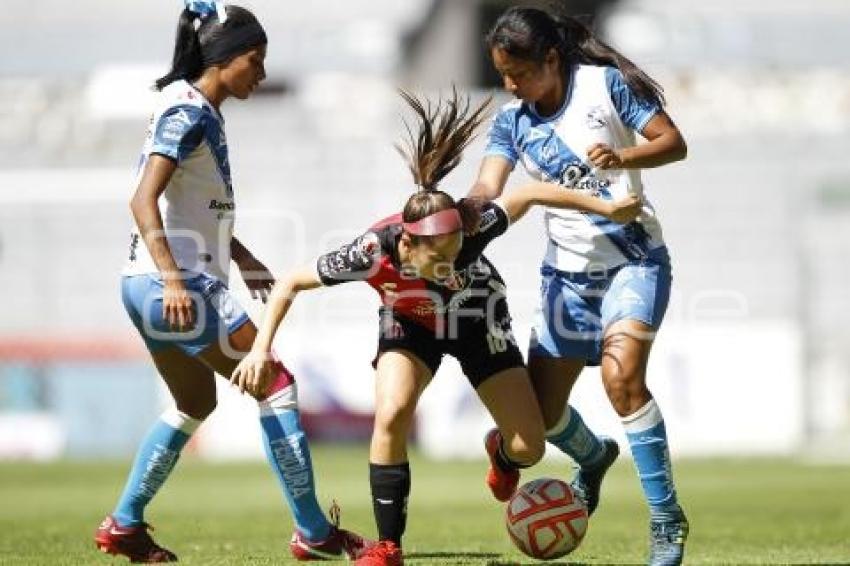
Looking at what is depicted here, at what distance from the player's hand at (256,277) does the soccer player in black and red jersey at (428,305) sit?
2.39 ft

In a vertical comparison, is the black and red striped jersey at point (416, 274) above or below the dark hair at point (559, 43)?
below

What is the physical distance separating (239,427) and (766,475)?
7.01 meters

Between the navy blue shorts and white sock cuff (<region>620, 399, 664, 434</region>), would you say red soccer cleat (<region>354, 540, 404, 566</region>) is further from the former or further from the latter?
the navy blue shorts

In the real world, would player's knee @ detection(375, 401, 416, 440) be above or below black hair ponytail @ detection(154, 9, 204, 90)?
below

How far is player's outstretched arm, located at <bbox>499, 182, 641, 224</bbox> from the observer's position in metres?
7.50

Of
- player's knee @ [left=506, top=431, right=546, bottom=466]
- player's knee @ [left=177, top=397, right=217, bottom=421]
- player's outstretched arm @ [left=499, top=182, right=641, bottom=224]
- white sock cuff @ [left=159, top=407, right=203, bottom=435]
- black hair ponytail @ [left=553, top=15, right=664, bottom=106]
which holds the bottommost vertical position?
player's knee @ [left=506, top=431, right=546, bottom=466]

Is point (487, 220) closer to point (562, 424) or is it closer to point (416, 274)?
point (416, 274)

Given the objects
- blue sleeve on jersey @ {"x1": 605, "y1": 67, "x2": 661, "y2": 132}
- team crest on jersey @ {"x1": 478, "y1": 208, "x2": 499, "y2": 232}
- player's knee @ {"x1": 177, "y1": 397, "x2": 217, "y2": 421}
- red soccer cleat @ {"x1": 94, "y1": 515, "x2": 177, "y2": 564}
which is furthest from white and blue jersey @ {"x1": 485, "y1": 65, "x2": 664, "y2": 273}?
red soccer cleat @ {"x1": 94, "y1": 515, "x2": 177, "y2": 564}

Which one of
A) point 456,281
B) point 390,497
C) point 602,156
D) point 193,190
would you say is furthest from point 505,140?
point 390,497

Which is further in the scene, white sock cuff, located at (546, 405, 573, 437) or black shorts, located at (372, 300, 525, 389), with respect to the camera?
white sock cuff, located at (546, 405, 573, 437)

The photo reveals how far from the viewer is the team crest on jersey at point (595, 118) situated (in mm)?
7922

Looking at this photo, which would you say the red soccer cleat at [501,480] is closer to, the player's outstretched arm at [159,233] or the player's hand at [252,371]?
the player's hand at [252,371]

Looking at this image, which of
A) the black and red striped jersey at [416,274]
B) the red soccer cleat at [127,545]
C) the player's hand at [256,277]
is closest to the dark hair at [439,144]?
the black and red striped jersey at [416,274]

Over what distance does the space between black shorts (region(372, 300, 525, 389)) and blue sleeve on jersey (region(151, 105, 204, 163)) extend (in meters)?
1.16
